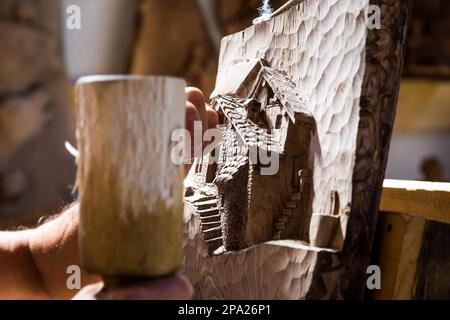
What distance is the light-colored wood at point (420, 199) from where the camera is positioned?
2.68ft

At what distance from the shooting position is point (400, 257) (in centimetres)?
A: 69

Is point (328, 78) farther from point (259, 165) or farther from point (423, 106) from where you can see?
point (423, 106)

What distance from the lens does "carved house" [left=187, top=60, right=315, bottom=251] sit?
0.67 meters

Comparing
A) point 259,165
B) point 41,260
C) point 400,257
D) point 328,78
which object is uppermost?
point 328,78

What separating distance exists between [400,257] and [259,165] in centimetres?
23

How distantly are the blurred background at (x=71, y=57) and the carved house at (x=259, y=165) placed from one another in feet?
4.80

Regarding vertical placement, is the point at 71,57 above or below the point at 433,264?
above

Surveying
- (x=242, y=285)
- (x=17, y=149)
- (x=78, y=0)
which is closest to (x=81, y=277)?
(x=242, y=285)

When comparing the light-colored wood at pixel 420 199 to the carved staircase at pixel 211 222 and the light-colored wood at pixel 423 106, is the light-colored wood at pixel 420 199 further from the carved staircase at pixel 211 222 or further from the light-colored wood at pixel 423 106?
the light-colored wood at pixel 423 106
